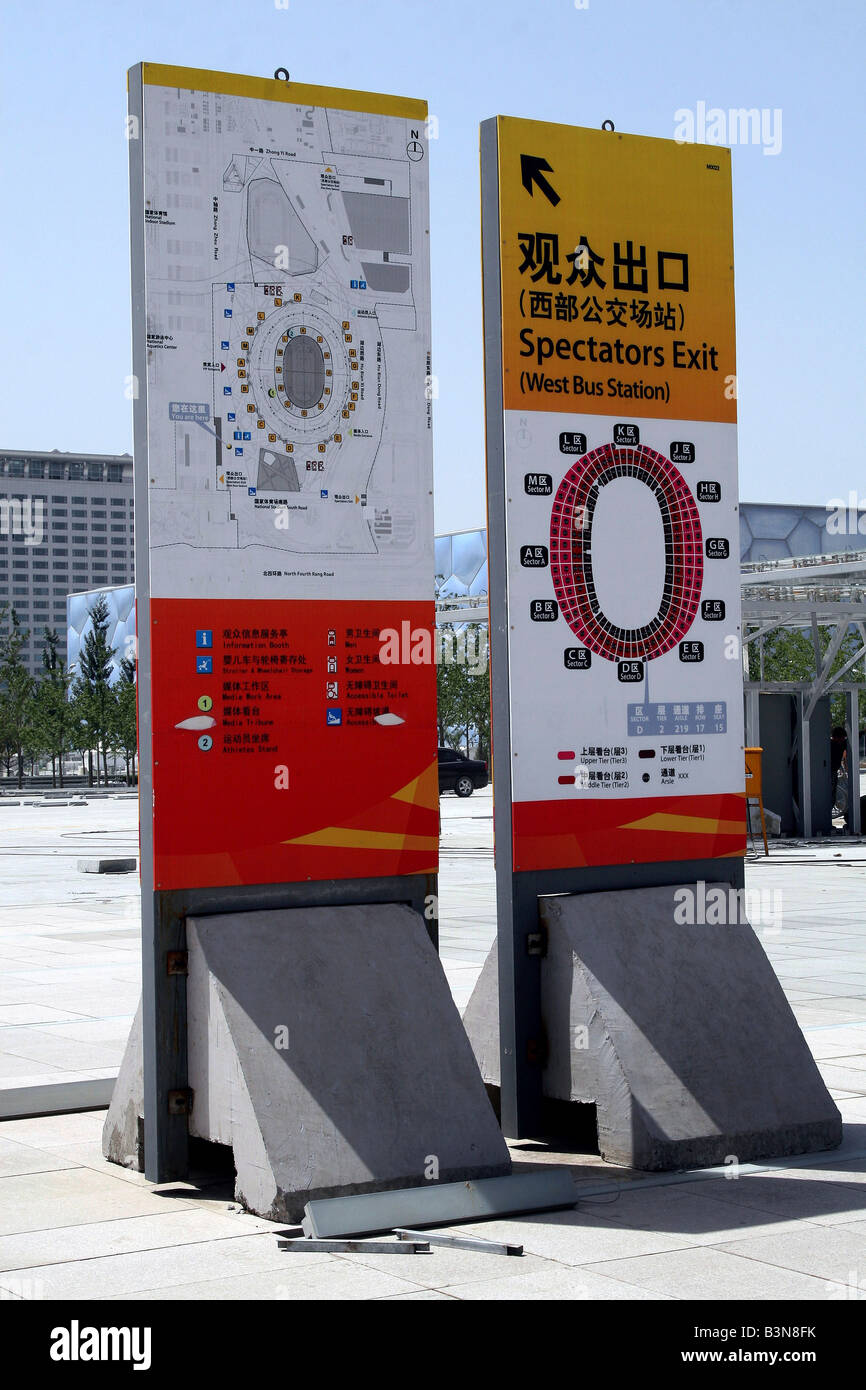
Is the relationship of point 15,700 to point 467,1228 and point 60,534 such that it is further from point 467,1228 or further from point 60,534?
point 60,534

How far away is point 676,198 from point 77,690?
207 ft

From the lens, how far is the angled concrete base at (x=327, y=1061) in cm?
584

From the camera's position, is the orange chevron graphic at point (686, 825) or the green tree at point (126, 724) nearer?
the orange chevron graphic at point (686, 825)

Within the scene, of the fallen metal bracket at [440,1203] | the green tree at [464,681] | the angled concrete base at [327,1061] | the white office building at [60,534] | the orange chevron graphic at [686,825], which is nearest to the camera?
the fallen metal bracket at [440,1203]

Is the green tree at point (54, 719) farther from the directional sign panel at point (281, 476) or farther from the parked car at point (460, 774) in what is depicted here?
the directional sign panel at point (281, 476)

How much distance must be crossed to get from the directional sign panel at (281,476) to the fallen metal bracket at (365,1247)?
1556mm

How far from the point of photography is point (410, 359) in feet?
23.0

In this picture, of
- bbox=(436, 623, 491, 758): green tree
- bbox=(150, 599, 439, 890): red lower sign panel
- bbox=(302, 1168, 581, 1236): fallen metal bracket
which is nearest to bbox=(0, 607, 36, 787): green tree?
bbox=(436, 623, 491, 758): green tree

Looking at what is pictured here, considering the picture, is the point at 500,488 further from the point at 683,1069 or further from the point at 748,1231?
the point at 748,1231

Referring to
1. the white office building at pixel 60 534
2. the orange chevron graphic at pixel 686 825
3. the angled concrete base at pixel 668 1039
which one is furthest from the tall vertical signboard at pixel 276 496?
the white office building at pixel 60 534

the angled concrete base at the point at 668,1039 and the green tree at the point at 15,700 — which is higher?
the green tree at the point at 15,700

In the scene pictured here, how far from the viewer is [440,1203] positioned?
5781mm

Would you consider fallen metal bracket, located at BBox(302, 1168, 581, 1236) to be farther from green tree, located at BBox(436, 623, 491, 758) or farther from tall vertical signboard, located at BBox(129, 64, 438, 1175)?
green tree, located at BBox(436, 623, 491, 758)
